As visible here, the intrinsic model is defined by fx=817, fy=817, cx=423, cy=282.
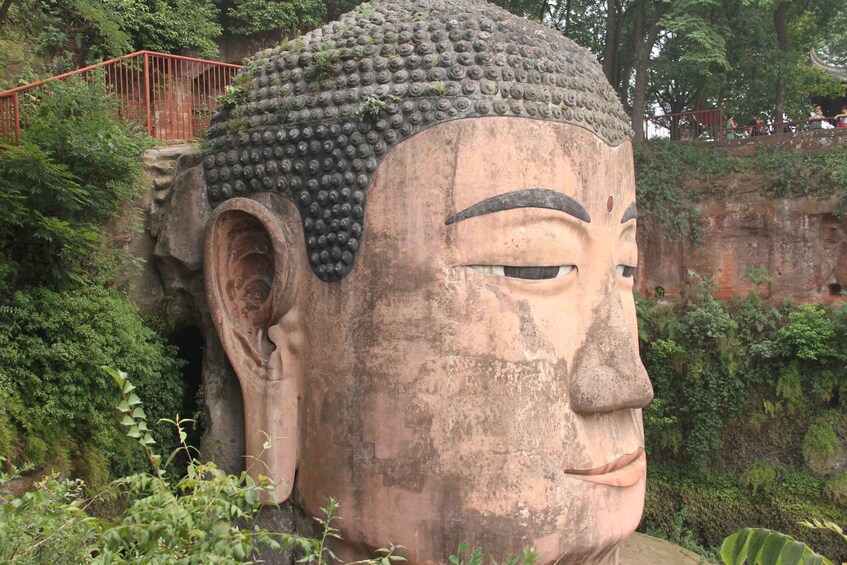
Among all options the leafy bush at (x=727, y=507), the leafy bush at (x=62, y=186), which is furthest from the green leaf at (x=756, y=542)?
the leafy bush at (x=727, y=507)

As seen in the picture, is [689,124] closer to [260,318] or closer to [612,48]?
[612,48]

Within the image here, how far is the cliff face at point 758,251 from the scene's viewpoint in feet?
48.2

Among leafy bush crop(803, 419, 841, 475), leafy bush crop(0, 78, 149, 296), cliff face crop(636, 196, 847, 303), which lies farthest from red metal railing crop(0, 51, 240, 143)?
leafy bush crop(803, 419, 841, 475)

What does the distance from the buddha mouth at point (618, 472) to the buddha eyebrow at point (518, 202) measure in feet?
5.30

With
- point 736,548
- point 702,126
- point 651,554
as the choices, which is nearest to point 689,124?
point 702,126

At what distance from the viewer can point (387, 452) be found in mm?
4953

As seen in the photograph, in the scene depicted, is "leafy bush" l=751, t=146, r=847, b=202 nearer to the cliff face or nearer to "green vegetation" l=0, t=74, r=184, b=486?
the cliff face

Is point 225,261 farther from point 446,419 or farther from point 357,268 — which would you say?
point 446,419

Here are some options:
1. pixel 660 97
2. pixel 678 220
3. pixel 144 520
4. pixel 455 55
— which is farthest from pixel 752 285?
pixel 144 520

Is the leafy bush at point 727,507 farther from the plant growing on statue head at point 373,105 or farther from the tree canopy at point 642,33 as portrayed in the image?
the plant growing on statue head at point 373,105

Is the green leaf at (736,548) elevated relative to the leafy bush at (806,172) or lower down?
lower down

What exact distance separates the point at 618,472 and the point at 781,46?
14.7m

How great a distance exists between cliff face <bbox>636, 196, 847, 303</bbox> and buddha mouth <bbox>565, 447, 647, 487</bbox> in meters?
10.5

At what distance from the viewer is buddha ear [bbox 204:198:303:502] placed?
17.5 ft
